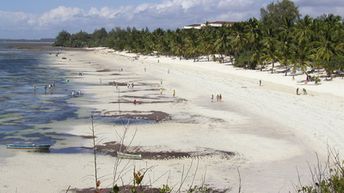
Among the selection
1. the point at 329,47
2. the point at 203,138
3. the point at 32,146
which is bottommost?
the point at 203,138

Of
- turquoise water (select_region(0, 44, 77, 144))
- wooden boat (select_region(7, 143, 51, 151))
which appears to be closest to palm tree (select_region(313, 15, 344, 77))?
turquoise water (select_region(0, 44, 77, 144))

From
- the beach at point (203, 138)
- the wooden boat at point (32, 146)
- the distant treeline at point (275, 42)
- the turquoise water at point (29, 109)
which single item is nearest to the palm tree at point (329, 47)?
the distant treeline at point (275, 42)

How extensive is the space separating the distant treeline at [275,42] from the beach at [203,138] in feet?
18.0

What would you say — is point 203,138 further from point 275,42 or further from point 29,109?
point 275,42

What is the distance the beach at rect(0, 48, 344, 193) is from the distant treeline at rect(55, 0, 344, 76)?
18.0 ft

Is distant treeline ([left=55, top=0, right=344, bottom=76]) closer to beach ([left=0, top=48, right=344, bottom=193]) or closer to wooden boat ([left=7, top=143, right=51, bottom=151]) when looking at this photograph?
beach ([left=0, top=48, right=344, bottom=193])

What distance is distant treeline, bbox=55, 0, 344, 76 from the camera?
184ft

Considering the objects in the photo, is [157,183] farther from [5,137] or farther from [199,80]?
[199,80]

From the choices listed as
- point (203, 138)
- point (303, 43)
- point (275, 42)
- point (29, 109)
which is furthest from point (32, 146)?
point (275, 42)

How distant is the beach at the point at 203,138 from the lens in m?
18.8

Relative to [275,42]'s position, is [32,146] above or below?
below

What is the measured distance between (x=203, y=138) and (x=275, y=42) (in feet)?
143

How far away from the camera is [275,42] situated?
221 feet

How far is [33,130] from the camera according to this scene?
2920 cm
